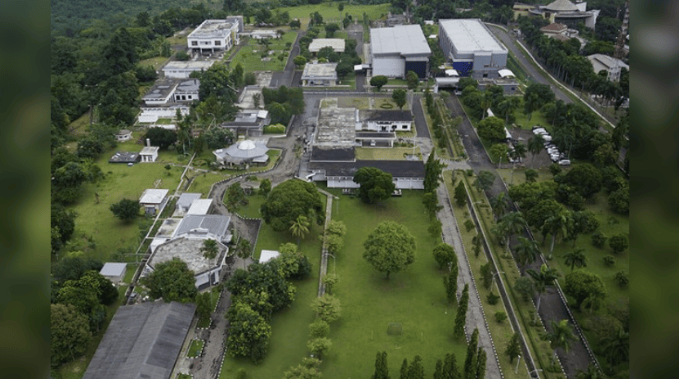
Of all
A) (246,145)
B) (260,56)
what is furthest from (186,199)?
(260,56)

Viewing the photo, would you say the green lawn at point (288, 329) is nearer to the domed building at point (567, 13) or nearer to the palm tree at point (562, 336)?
the palm tree at point (562, 336)

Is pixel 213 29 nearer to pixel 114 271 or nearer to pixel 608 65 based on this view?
pixel 608 65

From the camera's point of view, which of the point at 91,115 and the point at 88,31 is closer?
the point at 91,115

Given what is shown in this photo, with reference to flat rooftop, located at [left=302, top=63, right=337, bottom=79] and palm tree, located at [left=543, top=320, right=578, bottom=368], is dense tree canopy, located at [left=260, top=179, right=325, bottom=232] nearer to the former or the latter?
palm tree, located at [left=543, top=320, right=578, bottom=368]

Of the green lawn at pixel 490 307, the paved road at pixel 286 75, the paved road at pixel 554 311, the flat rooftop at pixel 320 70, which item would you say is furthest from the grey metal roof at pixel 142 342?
the flat rooftop at pixel 320 70
